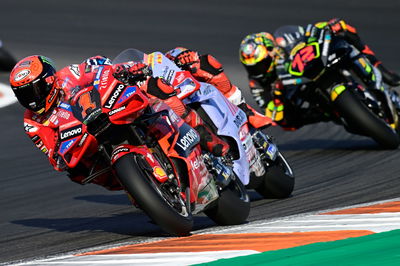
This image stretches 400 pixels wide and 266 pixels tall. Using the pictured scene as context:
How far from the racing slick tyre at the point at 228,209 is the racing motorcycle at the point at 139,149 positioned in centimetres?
9

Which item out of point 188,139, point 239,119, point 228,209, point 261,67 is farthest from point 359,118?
point 188,139

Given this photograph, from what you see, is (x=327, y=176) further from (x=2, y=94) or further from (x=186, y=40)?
(x=186, y=40)

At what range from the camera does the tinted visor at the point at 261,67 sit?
38.4 ft

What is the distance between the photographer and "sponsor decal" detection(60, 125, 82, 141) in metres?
6.86

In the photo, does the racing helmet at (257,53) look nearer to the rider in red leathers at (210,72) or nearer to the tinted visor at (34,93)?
the rider in red leathers at (210,72)

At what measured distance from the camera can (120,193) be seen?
1073cm

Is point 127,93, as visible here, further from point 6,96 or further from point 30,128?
point 6,96

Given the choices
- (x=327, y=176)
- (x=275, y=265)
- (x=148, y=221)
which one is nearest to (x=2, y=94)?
(x=327, y=176)

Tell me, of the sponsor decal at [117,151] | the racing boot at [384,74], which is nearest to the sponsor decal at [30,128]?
the sponsor decal at [117,151]

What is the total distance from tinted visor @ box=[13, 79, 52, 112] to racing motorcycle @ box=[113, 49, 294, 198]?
3.64 feet

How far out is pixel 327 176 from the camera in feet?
35.3

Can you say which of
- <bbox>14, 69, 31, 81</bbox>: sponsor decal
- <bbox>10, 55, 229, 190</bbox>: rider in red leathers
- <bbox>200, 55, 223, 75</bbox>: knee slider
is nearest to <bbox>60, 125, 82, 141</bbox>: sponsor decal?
<bbox>10, 55, 229, 190</bbox>: rider in red leathers

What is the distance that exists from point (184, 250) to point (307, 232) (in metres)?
0.84

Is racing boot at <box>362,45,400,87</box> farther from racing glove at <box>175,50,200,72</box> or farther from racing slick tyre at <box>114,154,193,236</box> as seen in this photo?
racing slick tyre at <box>114,154,193,236</box>
